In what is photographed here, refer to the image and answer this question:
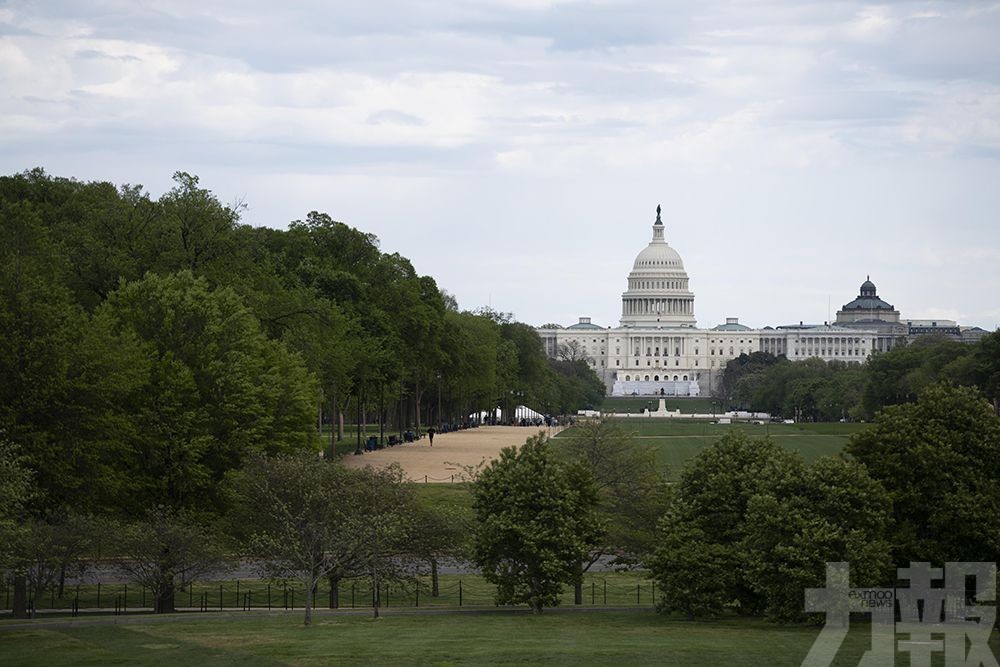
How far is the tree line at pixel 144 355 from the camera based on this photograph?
42156 mm

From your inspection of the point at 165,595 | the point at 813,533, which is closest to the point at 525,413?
the point at 165,595

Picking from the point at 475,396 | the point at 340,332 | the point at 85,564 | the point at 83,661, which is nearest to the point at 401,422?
the point at 475,396

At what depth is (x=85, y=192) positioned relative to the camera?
75500 mm

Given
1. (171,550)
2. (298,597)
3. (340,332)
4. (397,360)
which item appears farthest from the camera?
(397,360)

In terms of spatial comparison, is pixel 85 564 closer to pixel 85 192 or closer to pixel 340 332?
pixel 340 332

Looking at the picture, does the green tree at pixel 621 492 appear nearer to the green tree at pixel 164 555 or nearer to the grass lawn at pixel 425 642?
the grass lawn at pixel 425 642

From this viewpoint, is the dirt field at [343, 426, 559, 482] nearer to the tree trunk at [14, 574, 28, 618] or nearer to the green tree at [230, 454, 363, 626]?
the green tree at [230, 454, 363, 626]

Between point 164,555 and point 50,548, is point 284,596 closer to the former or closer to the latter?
point 164,555

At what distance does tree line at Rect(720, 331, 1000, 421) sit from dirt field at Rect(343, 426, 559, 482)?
19.3m

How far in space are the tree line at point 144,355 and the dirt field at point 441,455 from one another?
3995 mm

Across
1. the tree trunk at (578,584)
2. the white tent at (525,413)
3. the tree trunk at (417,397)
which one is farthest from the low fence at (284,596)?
the white tent at (525,413)

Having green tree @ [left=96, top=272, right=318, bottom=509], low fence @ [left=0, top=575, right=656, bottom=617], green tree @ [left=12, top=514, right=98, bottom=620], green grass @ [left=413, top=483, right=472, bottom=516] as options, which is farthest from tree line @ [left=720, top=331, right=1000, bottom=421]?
green tree @ [left=12, top=514, right=98, bottom=620]

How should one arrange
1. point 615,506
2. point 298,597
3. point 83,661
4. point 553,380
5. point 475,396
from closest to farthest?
point 83,661 < point 298,597 < point 615,506 < point 475,396 < point 553,380

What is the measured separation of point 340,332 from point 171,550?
32.1m
